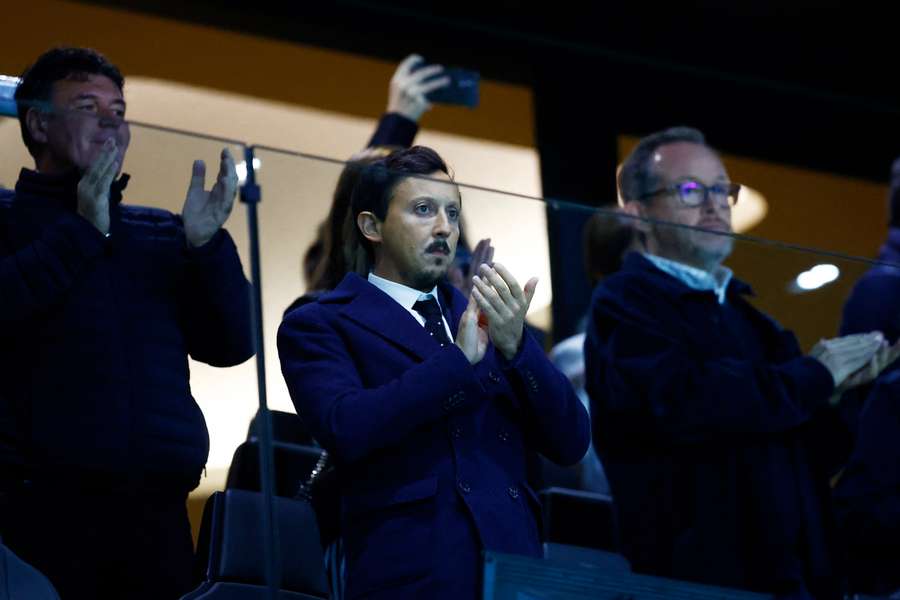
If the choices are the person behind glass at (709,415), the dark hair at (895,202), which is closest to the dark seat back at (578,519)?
the person behind glass at (709,415)

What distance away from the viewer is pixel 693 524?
11.1 feet

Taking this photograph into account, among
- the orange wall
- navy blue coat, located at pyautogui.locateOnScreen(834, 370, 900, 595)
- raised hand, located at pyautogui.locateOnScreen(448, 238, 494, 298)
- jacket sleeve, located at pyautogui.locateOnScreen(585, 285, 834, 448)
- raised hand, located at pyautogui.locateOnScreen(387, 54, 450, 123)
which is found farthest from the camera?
the orange wall

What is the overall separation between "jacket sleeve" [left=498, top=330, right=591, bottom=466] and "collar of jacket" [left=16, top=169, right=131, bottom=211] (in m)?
0.68

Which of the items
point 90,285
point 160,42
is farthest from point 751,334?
point 160,42

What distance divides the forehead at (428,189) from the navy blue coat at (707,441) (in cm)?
66

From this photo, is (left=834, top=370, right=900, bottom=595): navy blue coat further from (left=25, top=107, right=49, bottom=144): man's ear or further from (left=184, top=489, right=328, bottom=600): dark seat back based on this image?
(left=25, top=107, right=49, bottom=144): man's ear

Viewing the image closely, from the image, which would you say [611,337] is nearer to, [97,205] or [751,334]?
[751,334]

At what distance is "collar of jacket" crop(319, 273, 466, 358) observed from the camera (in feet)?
9.76

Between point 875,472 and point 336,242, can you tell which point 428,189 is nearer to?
point 336,242

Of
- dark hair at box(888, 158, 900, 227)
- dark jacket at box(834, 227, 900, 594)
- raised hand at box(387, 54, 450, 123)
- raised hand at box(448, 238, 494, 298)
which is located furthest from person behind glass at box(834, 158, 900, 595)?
raised hand at box(387, 54, 450, 123)

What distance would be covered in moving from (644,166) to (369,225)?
1.06 metres

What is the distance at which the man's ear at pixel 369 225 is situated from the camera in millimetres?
3096

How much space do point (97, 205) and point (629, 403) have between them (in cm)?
112

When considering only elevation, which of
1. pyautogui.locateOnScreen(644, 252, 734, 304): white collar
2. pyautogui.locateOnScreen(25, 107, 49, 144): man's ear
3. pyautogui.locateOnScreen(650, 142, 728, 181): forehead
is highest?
pyautogui.locateOnScreen(650, 142, 728, 181): forehead
